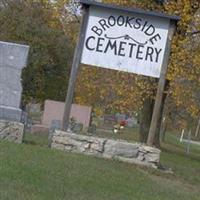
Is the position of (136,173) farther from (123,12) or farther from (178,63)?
(178,63)

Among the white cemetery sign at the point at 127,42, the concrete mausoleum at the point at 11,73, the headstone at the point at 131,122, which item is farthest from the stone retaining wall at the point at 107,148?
the headstone at the point at 131,122

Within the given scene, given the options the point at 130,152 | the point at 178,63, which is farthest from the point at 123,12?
the point at 178,63

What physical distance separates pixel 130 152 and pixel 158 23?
2.91m

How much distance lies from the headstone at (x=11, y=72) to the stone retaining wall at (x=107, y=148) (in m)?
1.13

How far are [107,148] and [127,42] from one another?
2.36m

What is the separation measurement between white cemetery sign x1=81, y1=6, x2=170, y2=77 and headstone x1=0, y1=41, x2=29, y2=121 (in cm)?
139

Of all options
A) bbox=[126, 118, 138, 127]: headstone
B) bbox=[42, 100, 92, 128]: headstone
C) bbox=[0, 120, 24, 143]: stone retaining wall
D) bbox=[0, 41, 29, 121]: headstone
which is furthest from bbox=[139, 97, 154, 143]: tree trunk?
bbox=[126, 118, 138, 127]: headstone

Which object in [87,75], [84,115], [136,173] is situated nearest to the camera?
[136,173]

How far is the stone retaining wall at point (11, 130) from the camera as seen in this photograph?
1327 cm

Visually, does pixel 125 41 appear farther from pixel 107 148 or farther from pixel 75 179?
pixel 75 179

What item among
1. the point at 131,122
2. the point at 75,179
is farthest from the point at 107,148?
the point at 131,122

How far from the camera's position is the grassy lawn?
8.85m

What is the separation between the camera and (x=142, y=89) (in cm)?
2417

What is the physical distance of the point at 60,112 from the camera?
3622cm
